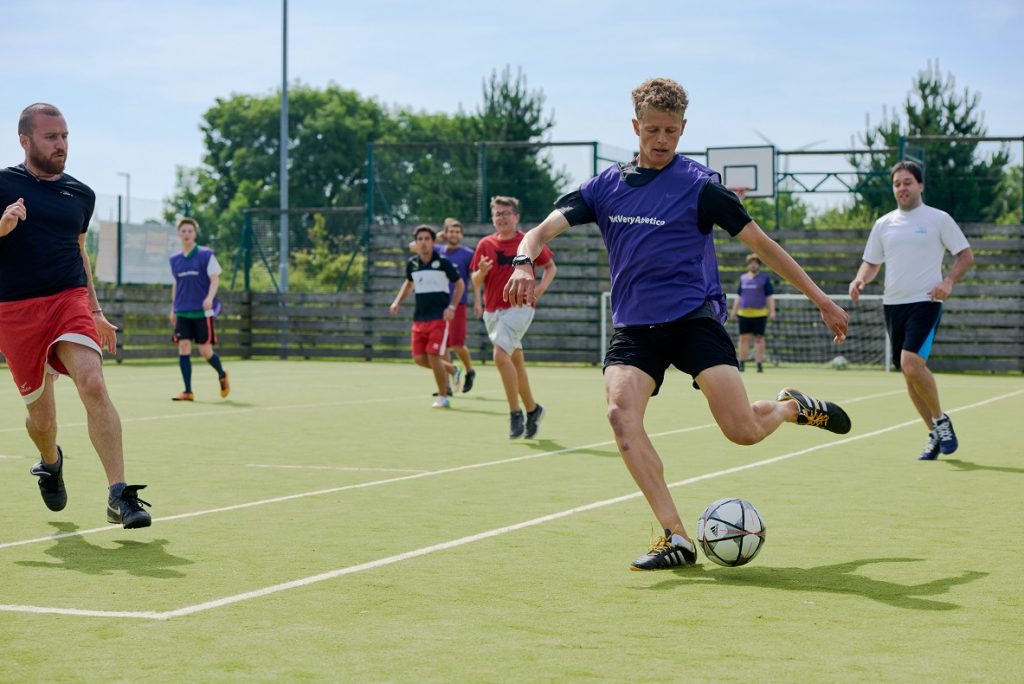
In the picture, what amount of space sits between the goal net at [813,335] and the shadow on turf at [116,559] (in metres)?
23.1

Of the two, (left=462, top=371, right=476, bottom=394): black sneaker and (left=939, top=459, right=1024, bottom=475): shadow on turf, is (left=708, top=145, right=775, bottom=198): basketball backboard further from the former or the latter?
(left=939, top=459, right=1024, bottom=475): shadow on turf

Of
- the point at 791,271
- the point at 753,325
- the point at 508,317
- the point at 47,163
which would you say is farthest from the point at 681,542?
the point at 753,325

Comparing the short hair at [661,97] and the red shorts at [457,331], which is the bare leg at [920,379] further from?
the red shorts at [457,331]

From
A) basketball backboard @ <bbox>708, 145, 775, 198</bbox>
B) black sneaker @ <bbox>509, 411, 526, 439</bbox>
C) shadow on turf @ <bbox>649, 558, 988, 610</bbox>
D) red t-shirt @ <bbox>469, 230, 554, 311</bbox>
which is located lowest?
black sneaker @ <bbox>509, 411, 526, 439</bbox>

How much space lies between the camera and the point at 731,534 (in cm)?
627

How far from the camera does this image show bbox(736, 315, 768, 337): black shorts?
26844 mm

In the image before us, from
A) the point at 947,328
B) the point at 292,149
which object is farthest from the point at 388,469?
the point at 292,149

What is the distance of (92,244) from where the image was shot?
31.7 metres

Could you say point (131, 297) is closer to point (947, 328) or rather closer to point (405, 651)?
point (947, 328)

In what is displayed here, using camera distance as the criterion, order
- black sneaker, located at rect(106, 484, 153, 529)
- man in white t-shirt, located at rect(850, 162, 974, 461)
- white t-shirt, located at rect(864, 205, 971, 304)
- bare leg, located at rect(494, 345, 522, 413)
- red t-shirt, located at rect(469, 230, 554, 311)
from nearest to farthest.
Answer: black sneaker, located at rect(106, 484, 153, 529), man in white t-shirt, located at rect(850, 162, 974, 461), white t-shirt, located at rect(864, 205, 971, 304), bare leg, located at rect(494, 345, 522, 413), red t-shirt, located at rect(469, 230, 554, 311)

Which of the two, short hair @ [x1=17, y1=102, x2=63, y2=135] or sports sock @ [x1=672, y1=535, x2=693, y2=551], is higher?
short hair @ [x1=17, y1=102, x2=63, y2=135]

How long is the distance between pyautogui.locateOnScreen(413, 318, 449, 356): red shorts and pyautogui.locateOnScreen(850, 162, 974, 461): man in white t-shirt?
6798 millimetres

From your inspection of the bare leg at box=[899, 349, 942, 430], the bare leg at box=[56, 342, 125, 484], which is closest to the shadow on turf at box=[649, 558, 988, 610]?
the bare leg at box=[56, 342, 125, 484]

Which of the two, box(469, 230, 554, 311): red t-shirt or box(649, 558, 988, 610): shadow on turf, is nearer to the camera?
box(649, 558, 988, 610): shadow on turf
